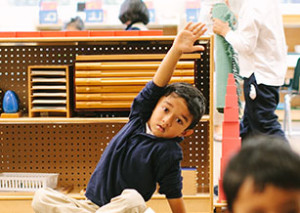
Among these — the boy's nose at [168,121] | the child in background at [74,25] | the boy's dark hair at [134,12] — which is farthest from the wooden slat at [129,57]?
the child in background at [74,25]

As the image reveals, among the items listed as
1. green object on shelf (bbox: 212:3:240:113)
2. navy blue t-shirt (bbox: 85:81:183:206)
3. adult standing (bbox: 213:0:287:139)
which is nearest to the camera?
navy blue t-shirt (bbox: 85:81:183:206)

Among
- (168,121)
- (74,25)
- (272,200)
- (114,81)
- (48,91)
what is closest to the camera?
(272,200)

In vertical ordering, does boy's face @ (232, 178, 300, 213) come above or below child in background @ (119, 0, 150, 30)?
below

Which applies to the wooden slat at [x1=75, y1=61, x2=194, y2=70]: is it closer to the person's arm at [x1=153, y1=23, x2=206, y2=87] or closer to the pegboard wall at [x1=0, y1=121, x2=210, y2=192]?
the pegboard wall at [x1=0, y1=121, x2=210, y2=192]

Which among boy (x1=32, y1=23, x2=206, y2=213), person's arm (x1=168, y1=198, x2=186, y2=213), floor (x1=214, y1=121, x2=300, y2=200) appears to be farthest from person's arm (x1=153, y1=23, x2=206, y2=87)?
floor (x1=214, y1=121, x2=300, y2=200)

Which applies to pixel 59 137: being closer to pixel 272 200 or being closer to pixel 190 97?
pixel 190 97

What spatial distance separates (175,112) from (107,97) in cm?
97

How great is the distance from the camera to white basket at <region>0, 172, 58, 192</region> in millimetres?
2646

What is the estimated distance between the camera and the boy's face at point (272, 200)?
696 millimetres

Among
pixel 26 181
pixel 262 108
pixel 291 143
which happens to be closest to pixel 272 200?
pixel 262 108

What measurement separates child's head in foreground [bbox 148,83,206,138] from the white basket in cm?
127

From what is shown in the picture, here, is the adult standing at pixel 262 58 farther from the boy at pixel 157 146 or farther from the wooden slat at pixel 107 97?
the boy at pixel 157 146

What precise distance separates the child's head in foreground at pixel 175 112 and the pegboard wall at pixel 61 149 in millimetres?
1220

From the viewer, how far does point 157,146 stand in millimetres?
1628
